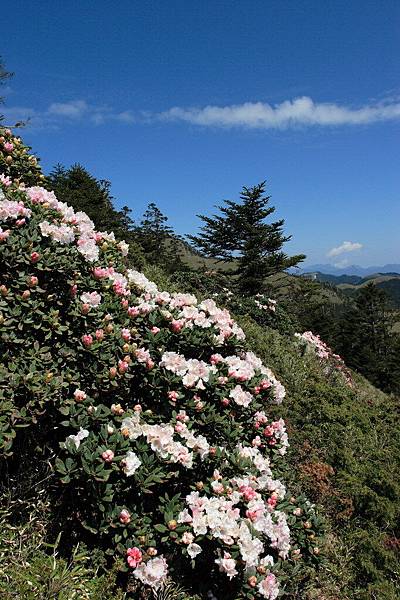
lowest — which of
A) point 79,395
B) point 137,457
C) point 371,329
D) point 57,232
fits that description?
point 371,329

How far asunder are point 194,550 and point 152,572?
0.27 metres

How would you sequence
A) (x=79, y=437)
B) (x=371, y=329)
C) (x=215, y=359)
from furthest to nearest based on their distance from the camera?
1. (x=371, y=329)
2. (x=215, y=359)
3. (x=79, y=437)

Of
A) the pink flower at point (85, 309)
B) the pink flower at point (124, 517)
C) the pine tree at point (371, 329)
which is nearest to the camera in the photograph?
the pink flower at point (124, 517)

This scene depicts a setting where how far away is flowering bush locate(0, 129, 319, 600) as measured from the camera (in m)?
2.56

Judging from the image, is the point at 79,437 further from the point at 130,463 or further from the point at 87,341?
the point at 87,341

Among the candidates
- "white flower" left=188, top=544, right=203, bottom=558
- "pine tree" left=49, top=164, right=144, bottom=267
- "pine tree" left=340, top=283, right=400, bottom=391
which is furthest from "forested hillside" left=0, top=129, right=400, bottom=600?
"pine tree" left=340, top=283, right=400, bottom=391

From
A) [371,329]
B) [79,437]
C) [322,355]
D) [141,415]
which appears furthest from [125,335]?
[371,329]

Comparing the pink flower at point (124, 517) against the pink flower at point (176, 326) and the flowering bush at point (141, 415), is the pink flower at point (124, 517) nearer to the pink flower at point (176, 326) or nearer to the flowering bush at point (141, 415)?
the flowering bush at point (141, 415)

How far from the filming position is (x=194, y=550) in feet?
8.14

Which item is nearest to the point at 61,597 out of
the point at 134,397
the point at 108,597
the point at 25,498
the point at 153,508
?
the point at 108,597

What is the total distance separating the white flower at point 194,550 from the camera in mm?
2465

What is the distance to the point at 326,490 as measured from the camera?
16.7 ft

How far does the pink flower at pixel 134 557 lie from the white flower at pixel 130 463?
1.36ft

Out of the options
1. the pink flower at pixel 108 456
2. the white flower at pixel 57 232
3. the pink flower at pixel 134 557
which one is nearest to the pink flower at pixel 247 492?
the pink flower at pixel 134 557
